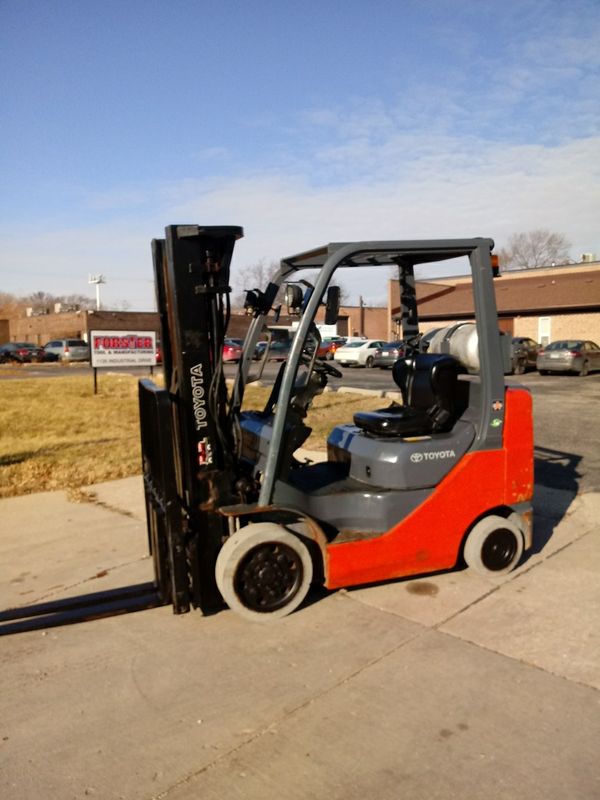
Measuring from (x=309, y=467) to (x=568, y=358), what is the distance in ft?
70.6

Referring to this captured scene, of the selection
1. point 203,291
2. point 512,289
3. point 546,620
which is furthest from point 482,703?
point 512,289

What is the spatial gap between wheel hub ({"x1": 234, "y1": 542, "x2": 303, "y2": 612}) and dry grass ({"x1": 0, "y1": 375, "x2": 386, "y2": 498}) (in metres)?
4.21

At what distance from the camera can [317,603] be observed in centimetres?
421

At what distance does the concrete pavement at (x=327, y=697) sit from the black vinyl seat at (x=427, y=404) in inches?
43.3

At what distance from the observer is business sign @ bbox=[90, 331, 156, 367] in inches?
712

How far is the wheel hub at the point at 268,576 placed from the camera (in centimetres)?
389

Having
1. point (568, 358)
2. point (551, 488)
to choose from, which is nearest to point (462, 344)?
point (551, 488)

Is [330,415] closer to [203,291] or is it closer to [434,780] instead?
[203,291]

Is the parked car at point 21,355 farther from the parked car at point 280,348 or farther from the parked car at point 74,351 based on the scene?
the parked car at point 280,348

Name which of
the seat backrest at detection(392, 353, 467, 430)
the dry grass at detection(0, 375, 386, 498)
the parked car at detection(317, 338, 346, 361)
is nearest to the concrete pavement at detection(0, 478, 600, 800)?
the seat backrest at detection(392, 353, 467, 430)

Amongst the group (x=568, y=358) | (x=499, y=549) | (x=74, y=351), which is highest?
(x=74, y=351)

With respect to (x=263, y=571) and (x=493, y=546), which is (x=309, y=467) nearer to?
(x=263, y=571)

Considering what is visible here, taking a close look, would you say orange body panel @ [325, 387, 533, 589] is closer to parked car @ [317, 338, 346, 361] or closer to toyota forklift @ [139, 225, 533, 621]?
toyota forklift @ [139, 225, 533, 621]

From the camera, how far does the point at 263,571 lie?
3936mm
